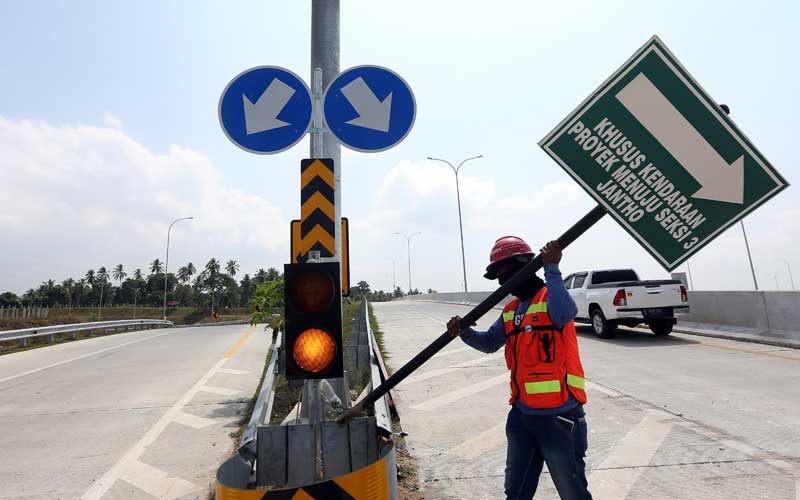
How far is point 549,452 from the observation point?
248cm

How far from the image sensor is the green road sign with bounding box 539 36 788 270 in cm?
168

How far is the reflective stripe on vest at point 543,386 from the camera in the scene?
249 centimetres

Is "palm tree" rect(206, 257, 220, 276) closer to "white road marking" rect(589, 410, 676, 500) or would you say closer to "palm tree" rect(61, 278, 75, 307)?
"palm tree" rect(61, 278, 75, 307)

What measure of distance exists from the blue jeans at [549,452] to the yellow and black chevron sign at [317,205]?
5.79 feet

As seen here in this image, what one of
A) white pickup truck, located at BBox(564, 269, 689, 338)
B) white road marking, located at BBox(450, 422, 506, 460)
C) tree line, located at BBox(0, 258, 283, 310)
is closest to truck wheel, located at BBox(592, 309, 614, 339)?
white pickup truck, located at BBox(564, 269, 689, 338)

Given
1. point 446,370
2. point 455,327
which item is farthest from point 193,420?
point 455,327

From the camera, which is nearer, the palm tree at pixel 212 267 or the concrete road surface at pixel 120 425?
the concrete road surface at pixel 120 425

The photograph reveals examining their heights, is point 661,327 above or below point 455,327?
below

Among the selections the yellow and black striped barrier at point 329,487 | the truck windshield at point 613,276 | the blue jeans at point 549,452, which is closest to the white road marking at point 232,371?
the yellow and black striped barrier at point 329,487

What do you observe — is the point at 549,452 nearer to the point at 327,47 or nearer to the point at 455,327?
the point at 455,327

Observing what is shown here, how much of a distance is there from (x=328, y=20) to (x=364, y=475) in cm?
368

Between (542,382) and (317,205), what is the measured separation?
1.95 meters

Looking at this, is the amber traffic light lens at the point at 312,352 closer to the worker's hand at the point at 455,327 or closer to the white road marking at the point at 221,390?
the worker's hand at the point at 455,327

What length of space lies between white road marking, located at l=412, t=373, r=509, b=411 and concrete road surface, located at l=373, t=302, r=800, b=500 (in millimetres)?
17
